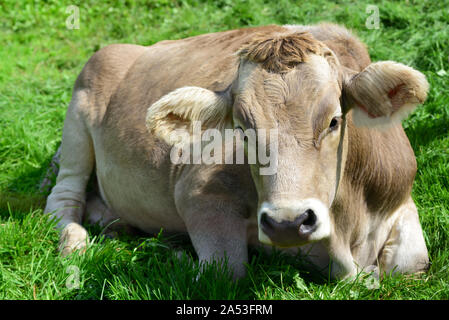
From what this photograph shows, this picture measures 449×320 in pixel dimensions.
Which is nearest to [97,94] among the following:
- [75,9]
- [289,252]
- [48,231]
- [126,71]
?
[126,71]

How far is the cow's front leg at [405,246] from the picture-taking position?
3986 mm

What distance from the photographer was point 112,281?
3697mm

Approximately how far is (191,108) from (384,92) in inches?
46.2

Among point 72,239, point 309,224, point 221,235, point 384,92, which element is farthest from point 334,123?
point 72,239

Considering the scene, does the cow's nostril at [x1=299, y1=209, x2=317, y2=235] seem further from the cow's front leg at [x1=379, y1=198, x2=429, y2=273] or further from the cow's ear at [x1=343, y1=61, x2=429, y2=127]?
the cow's front leg at [x1=379, y1=198, x2=429, y2=273]

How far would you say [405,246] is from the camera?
4.05m

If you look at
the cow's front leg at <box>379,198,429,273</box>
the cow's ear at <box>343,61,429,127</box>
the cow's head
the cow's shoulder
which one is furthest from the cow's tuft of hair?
the cow's shoulder

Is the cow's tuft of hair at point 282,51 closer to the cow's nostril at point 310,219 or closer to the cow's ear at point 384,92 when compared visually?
the cow's ear at point 384,92

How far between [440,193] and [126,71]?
3061 millimetres

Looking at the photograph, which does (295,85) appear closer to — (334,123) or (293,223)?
(334,123)

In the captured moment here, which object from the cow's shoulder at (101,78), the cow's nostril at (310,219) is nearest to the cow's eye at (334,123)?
the cow's nostril at (310,219)

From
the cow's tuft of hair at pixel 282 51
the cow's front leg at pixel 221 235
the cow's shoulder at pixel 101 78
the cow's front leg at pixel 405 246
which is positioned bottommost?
the cow's front leg at pixel 405 246

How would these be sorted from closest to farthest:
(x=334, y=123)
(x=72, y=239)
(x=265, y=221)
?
(x=265, y=221) < (x=334, y=123) < (x=72, y=239)

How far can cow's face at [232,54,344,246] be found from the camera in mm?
2988
